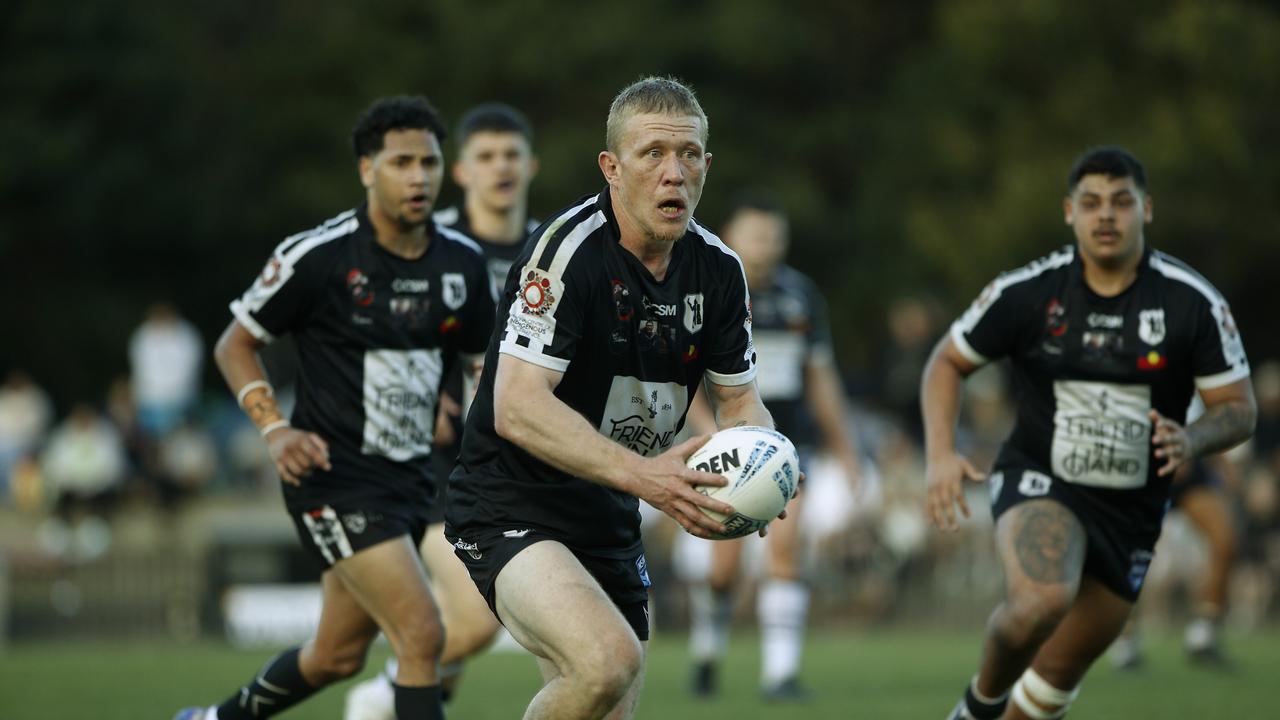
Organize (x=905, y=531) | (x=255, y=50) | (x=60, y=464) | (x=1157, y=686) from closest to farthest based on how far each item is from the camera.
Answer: (x=1157, y=686) → (x=905, y=531) → (x=60, y=464) → (x=255, y=50)

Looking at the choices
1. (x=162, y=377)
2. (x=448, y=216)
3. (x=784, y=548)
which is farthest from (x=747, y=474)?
(x=162, y=377)

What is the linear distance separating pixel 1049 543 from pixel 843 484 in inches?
448

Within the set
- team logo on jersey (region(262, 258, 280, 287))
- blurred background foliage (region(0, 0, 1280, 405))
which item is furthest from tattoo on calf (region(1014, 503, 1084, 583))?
blurred background foliage (region(0, 0, 1280, 405))

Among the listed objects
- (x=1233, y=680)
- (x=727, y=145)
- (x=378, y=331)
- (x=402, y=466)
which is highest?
(x=727, y=145)

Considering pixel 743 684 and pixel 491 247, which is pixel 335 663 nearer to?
pixel 491 247

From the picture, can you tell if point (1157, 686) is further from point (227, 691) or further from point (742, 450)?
point (742, 450)

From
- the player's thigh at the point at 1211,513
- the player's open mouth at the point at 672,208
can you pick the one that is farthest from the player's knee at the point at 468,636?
the player's thigh at the point at 1211,513

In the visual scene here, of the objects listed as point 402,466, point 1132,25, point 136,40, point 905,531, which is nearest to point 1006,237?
point 1132,25

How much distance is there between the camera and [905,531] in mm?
19375

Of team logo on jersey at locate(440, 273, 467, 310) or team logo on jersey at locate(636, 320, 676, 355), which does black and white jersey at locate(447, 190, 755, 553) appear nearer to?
team logo on jersey at locate(636, 320, 676, 355)

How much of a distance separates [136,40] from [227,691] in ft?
88.4

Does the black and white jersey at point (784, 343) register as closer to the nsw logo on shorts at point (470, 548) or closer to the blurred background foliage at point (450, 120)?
the nsw logo on shorts at point (470, 548)

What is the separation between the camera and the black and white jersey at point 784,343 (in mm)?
12594

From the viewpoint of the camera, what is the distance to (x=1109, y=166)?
808cm
